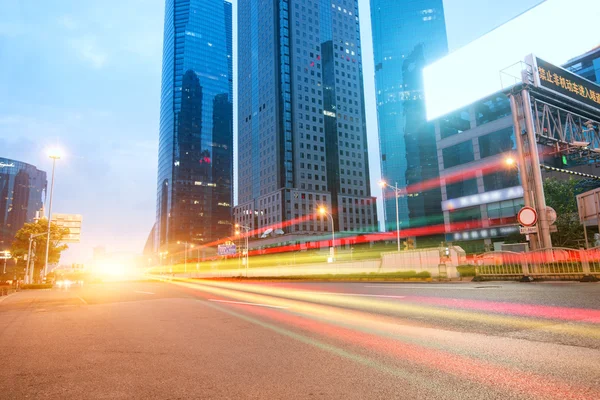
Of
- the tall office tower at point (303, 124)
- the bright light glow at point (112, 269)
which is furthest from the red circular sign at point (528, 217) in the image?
the tall office tower at point (303, 124)

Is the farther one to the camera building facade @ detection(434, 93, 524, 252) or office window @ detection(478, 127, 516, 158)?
office window @ detection(478, 127, 516, 158)

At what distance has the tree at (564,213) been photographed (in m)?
38.8

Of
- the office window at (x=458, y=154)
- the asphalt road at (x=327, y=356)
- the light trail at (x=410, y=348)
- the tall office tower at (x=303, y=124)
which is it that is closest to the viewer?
the light trail at (x=410, y=348)

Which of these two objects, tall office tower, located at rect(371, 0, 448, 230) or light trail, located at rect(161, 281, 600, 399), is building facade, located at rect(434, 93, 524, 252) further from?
tall office tower, located at rect(371, 0, 448, 230)

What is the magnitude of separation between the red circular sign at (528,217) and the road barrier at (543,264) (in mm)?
1405

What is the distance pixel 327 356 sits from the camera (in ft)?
16.2

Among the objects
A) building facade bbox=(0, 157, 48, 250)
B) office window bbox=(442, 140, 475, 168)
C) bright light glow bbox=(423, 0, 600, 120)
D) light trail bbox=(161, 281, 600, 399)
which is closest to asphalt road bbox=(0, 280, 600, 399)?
light trail bbox=(161, 281, 600, 399)

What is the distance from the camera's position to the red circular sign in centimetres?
1822

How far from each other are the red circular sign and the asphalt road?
409 inches

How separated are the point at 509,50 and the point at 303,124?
10285 cm

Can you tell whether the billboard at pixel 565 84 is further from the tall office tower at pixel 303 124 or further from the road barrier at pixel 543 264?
the tall office tower at pixel 303 124

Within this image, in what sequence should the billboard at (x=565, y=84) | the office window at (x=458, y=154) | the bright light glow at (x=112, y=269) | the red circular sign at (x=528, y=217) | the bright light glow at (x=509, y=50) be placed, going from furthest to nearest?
the bright light glow at (x=112, y=269)
the office window at (x=458, y=154)
the bright light glow at (x=509, y=50)
the billboard at (x=565, y=84)
the red circular sign at (x=528, y=217)

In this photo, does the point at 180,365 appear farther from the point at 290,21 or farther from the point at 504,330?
the point at 290,21

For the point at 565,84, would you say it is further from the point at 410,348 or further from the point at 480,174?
the point at 480,174
